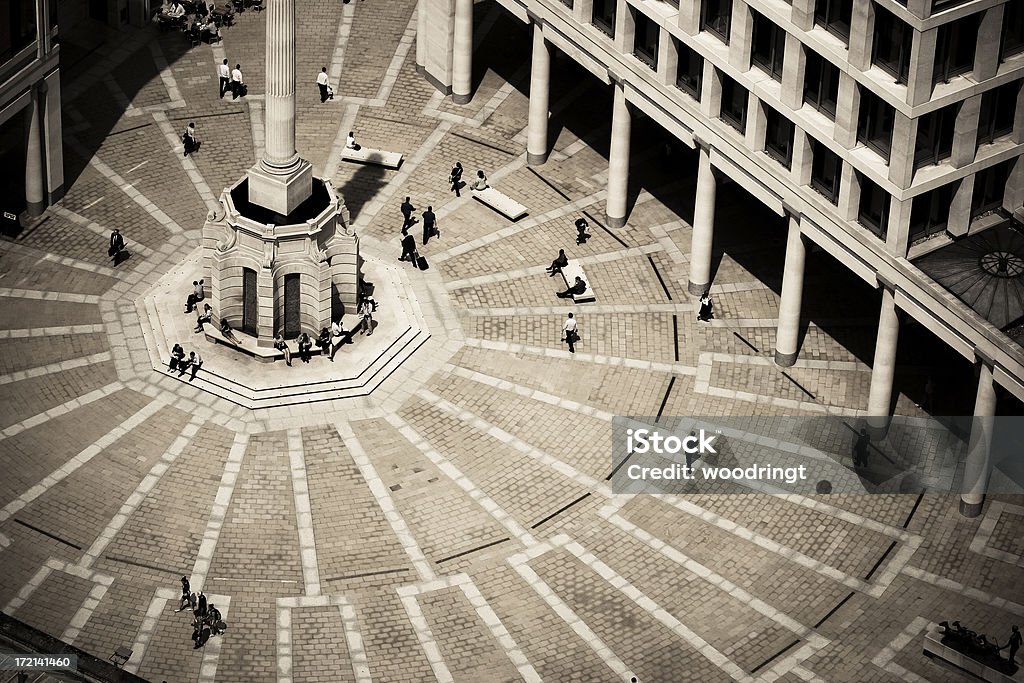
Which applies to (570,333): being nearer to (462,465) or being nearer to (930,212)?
(462,465)

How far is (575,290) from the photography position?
104812 millimetres

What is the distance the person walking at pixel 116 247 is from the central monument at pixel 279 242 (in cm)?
729

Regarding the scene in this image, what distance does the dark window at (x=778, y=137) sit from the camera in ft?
311

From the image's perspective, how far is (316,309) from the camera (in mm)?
99938

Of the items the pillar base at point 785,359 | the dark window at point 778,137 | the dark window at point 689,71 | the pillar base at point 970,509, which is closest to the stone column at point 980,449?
the pillar base at point 970,509

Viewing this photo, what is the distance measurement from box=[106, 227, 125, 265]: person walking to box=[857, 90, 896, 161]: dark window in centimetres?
3983

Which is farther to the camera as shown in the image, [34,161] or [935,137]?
[34,161]

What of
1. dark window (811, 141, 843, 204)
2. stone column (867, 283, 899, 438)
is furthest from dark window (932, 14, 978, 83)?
stone column (867, 283, 899, 438)

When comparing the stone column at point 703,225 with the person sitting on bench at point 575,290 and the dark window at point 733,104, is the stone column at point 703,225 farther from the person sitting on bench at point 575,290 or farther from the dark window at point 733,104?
the person sitting on bench at point 575,290

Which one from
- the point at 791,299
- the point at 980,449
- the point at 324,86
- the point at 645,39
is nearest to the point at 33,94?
the point at 324,86

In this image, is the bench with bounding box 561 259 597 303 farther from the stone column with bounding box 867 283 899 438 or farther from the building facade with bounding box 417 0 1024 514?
the stone column with bounding box 867 283 899 438

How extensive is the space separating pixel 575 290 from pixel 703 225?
24.7ft

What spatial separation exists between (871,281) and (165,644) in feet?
116

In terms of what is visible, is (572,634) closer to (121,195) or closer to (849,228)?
(849,228)
